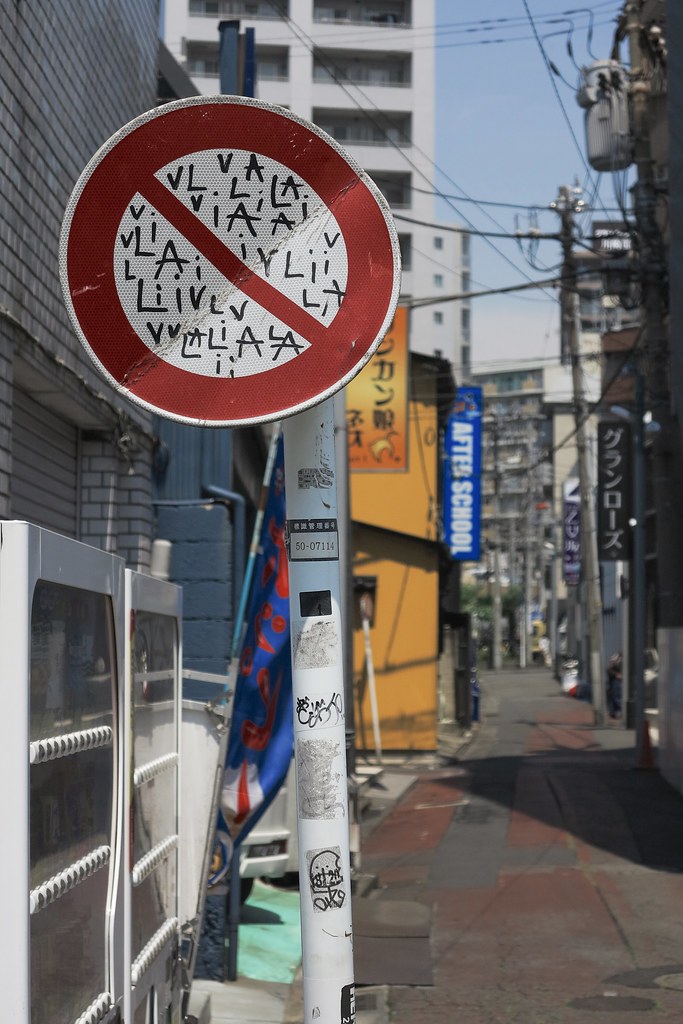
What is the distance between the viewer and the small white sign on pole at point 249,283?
2.89m

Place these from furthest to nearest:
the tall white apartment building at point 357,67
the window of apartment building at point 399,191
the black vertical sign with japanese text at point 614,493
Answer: the window of apartment building at point 399,191
the tall white apartment building at point 357,67
the black vertical sign with japanese text at point 614,493

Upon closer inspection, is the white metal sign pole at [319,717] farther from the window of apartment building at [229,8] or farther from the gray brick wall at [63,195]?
the window of apartment building at [229,8]

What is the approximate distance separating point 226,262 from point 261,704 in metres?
4.07

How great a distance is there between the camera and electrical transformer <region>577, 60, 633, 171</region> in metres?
22.9

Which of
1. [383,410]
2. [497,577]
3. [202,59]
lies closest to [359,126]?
[202,59]

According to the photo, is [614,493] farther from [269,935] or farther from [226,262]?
[226,262]

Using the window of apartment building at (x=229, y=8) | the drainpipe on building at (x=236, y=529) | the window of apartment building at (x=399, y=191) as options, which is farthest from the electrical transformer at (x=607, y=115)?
the window of apartment building at (x=399, y=191)

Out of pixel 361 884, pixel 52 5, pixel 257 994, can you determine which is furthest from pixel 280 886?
pixel 52 5

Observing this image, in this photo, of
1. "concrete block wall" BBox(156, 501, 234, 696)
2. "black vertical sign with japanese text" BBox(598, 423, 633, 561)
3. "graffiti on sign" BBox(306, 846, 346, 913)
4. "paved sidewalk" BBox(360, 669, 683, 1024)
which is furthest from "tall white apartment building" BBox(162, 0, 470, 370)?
"graffiti on sign" BBox(306, 846, 346, 913)

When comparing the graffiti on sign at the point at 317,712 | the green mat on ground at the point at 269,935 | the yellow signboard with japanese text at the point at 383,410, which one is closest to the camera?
the graffiti on sign at the point at 317,712

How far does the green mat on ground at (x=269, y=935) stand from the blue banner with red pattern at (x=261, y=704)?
5.15ft

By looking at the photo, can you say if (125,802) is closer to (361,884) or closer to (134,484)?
(134,484)

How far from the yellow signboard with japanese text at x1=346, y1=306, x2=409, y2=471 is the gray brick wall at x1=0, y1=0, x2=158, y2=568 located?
11.7m

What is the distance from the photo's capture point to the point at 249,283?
9.65 feet
